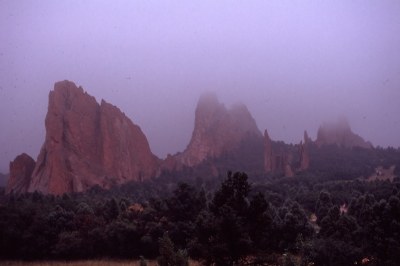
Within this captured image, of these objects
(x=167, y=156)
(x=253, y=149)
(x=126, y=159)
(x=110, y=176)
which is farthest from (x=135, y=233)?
(x=253, y=149)

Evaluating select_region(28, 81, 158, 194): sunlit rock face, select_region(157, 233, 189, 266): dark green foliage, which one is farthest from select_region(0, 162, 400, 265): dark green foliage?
select_region(28, 81, 158, 194): sunlit rock face

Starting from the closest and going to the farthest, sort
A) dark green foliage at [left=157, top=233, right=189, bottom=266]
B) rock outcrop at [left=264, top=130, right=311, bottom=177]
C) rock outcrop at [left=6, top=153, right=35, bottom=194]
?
dark green foliage at [left=157, top=233, right=189, bottom=266] < rock outcrop at [left=6, top=153, right=35, bottom=194] < rock outcrop at [left=264, top=130, right=311, bottom=177]

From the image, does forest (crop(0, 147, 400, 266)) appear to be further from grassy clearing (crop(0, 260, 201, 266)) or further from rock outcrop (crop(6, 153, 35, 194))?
rock outcrop (crop(6, 153, 35, 194))

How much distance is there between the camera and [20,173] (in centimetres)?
12294

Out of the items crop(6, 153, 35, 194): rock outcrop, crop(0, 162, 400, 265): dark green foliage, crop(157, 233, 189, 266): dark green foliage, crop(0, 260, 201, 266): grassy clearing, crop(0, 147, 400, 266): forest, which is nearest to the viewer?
crop(157, 233, 189, 266): dark green foliage

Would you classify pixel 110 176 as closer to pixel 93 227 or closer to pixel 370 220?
pixel 93 227

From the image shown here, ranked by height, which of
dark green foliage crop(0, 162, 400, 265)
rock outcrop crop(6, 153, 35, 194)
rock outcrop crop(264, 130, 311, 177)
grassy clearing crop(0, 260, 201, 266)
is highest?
rock outcrop crop(264, 130, 311, 177)

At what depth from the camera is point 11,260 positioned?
1353 inches

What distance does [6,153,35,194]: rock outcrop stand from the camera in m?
120

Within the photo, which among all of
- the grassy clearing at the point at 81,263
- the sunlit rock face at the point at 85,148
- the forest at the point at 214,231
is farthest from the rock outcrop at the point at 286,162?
the grassy clearing at the point at 81,263

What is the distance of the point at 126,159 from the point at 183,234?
4625 inches

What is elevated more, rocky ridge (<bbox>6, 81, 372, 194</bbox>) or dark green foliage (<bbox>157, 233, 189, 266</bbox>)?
rocky ridge (<bbox>6, 81, 372, 194</bbox>)

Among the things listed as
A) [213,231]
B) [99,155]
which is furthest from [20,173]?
[213,231]

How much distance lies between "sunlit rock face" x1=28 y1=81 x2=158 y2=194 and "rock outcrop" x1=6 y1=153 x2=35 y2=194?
3415 mm
